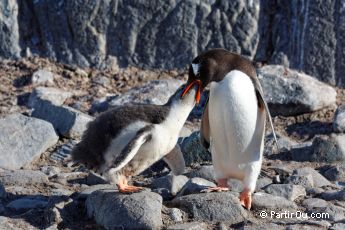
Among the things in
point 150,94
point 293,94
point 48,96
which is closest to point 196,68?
point 293,94

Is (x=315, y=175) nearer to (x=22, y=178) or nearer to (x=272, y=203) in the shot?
(x=272, y=203)

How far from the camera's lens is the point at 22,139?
6129mm

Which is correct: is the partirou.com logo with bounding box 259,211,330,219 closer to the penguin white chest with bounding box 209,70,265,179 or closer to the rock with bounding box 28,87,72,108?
the penguin white chest with bounding box 209,70,265,179

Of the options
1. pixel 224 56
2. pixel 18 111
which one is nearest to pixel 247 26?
pixel 18 111

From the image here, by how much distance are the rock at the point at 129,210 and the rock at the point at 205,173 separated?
885 millimetres

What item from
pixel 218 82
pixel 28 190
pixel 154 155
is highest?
pixel 218 82

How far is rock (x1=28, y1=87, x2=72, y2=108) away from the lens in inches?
280

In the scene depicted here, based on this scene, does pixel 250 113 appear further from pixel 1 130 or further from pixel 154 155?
pixel 1 130

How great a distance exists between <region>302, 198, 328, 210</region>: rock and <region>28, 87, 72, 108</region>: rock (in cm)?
297

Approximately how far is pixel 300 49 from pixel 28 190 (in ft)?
11.1

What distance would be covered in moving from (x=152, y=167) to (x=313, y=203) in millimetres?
1588

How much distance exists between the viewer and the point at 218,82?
15.5 feet

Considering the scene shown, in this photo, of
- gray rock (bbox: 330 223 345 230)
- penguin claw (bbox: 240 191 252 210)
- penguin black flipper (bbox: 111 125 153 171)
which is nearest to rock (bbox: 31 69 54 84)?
penguin black flipper (bbox: 111 125 153 171)

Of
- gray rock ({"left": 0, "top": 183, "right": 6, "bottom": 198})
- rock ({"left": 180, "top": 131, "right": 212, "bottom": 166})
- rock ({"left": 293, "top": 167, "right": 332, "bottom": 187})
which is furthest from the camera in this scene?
rock ({"left": 180, "top": 131, "right": 212, "bottom": 166})
